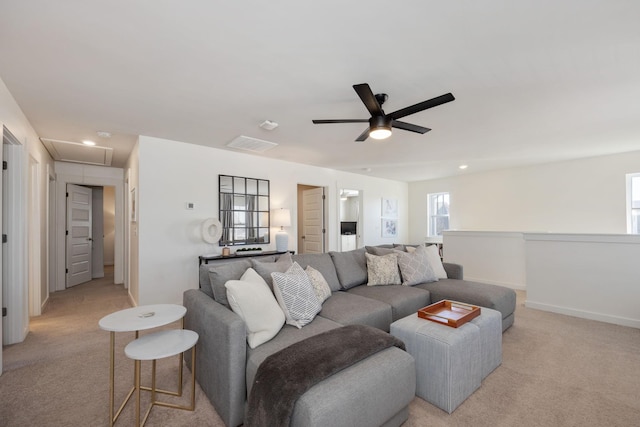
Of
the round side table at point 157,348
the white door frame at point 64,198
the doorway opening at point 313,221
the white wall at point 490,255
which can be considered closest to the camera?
the round side table at point 157,348

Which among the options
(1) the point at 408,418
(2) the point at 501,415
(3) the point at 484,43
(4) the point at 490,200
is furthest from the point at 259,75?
(4) the point at 490,200

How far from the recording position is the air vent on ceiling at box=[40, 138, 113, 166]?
4113 mm

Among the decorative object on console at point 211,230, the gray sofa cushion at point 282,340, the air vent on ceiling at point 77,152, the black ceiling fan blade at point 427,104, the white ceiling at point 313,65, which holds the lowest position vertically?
the gray sofa cushion at point 282,340

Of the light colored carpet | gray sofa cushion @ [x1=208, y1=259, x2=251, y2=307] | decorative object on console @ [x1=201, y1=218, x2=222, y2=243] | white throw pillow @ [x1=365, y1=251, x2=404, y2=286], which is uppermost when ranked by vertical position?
decorative object on console @ [x1=201, y1=218, x2=222, y2=243]

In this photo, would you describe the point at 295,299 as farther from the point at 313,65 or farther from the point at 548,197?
the point at 548,197

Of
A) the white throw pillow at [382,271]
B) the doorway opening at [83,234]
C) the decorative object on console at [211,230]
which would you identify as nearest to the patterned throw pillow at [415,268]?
the white throw pillow at [382,271]

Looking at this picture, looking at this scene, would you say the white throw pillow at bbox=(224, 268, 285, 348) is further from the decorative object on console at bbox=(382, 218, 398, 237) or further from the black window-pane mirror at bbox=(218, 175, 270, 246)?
the decorative object on console at bbox=(382, 218, 398, 237)

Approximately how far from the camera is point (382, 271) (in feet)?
10.9

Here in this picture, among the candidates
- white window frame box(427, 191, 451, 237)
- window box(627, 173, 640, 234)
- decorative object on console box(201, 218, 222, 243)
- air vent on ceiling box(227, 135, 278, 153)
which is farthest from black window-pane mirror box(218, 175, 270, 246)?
window box(627, 173, 640, 234)

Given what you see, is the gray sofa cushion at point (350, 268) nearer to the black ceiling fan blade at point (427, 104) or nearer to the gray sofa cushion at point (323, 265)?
the gray sofa cushion at point (323, 265)

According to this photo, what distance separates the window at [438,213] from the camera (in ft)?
23.5

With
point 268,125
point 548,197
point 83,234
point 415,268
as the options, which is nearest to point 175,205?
point 268,125

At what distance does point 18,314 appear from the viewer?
2932 mm

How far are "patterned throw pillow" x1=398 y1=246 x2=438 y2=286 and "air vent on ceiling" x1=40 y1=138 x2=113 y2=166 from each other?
459 cm
